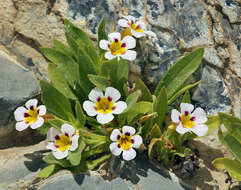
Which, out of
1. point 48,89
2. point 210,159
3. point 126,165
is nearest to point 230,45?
point 210,159

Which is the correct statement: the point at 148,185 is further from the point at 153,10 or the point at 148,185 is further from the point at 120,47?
the point at 153,10

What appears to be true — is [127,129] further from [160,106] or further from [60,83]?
[60,83]

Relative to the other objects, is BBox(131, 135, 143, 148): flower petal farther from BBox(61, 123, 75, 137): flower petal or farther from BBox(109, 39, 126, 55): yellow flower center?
BBox(109, 39, 126, 55): yellow flower center

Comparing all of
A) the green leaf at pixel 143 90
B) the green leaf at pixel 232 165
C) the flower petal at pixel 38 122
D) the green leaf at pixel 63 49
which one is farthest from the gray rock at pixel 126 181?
the green leaf at pixel 63 49

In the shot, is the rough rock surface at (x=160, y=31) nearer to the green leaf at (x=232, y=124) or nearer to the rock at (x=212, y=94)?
the rock at (x=212, y=94)

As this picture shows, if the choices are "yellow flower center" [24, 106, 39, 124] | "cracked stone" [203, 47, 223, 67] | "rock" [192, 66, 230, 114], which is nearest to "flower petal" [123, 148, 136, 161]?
"yellow flower center" [24, 106, 39, 124]

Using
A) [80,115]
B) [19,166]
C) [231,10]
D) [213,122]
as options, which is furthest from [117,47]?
[231,10]
